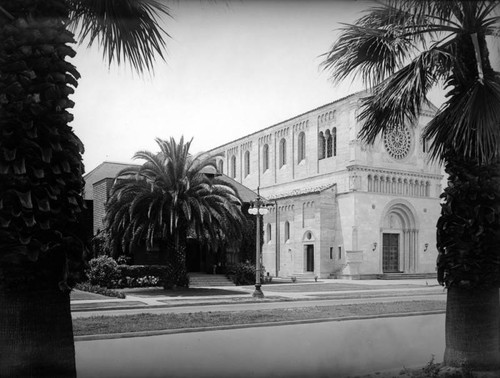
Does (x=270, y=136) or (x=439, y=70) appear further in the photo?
(x=270, y=136)

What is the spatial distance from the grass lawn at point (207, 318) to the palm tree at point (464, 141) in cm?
665

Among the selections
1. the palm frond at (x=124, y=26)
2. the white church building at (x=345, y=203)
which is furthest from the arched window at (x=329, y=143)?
the palm frond at (x=124, y=26)

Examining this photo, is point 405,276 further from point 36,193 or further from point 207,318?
point 36,193

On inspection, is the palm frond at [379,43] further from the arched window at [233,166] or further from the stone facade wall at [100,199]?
the arched window at [233,166]

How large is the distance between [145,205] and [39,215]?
53.9ft

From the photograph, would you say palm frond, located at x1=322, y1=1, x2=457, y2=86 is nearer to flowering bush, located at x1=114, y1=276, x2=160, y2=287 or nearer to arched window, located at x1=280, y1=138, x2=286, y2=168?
flowering bush, located at x1=114, y1=276, x2=160, y2=287

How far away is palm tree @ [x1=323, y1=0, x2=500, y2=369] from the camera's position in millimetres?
6516

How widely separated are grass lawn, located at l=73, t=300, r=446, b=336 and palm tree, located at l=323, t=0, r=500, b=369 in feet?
21.8

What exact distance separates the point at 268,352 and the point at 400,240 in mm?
37120

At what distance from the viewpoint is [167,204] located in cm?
2164

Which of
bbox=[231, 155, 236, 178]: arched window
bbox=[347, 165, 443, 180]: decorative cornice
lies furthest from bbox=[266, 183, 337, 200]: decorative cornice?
bbox=[231, 155, 236, 178]: arched window

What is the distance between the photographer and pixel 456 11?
6582 millimetres

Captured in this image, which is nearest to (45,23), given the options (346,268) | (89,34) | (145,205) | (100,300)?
(89,34)

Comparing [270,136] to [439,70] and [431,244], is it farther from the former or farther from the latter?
[439,70]
